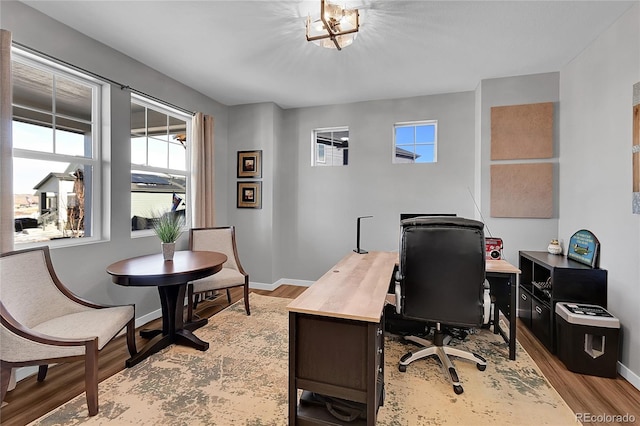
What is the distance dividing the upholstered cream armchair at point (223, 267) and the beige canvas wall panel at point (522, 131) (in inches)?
128

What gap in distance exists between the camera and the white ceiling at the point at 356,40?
84.7 inches

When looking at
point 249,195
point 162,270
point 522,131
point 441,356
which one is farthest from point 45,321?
point 522,131

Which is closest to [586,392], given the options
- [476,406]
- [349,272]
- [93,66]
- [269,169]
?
[476,406]

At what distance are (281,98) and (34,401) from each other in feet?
12.6

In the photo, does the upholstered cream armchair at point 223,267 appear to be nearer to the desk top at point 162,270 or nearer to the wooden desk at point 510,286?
the desk top at point 162,270

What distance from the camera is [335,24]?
78.9 inches

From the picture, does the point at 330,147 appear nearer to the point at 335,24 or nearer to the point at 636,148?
the point at 335,24

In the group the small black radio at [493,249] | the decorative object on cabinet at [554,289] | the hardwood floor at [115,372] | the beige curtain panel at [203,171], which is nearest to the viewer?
the hardwood floor at [115,372]

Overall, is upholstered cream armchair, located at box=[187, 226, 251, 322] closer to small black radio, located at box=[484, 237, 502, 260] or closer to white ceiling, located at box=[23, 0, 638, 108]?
white ceiling, located at box=[23, 0, 638, 108]

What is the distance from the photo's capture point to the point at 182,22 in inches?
91.7

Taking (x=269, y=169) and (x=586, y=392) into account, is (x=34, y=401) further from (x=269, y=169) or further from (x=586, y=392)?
(x=586, y=392)

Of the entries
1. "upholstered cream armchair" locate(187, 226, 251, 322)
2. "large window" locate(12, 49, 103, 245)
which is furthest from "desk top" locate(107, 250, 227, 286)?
"large window" locate(12, 49, 103, 245)

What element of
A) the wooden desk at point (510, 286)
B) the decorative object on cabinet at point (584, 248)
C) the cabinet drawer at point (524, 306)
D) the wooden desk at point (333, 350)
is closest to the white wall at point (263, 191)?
the wooden desk at point (333, 350)

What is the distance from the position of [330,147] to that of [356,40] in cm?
198
